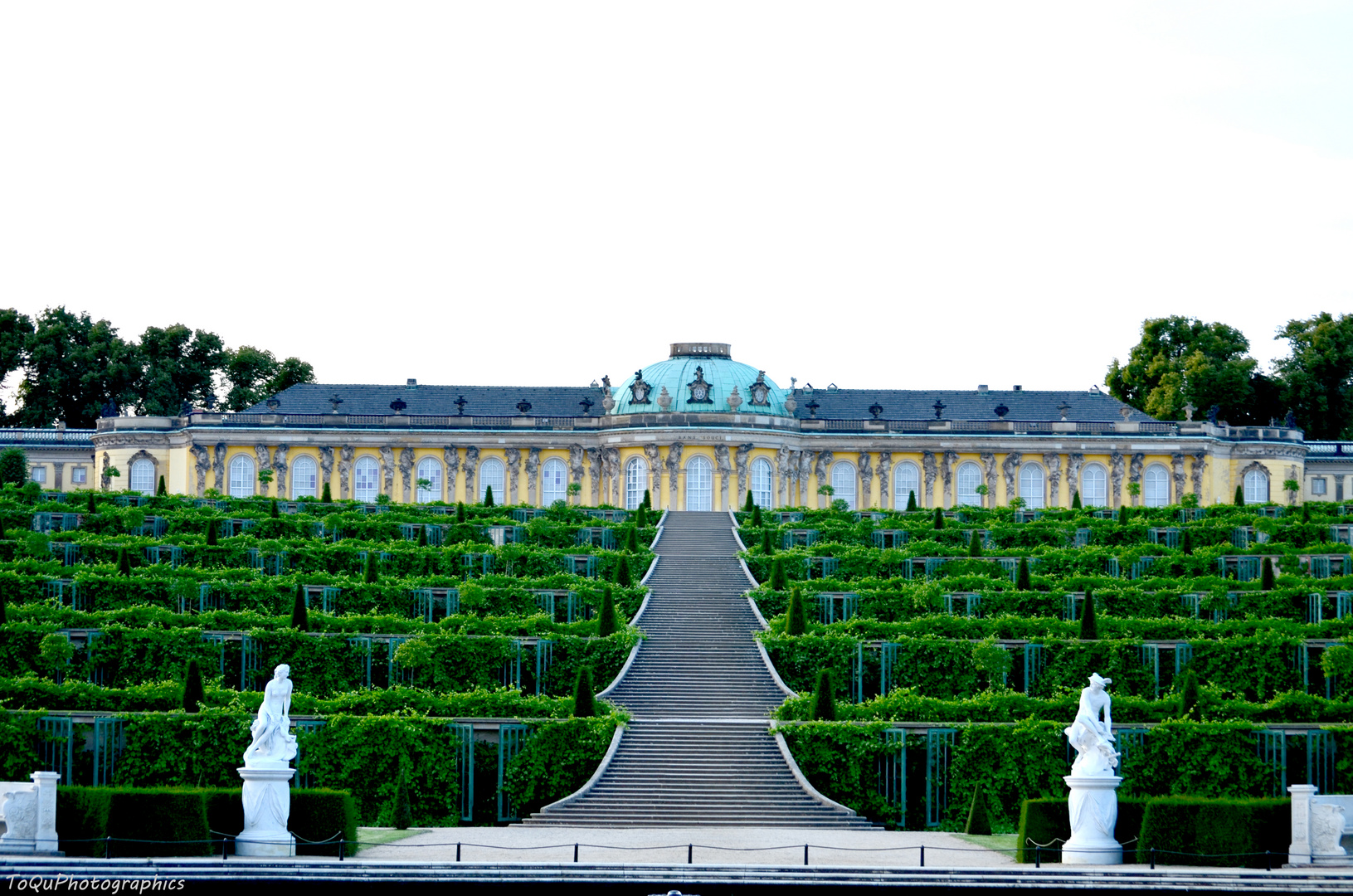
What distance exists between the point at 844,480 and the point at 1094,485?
10.4m

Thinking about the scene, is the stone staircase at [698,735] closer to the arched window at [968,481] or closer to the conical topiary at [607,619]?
the conical topiary at [607,619]

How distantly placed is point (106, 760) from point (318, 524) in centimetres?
2108

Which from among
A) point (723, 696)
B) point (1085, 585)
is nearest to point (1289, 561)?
point (1085, 585)

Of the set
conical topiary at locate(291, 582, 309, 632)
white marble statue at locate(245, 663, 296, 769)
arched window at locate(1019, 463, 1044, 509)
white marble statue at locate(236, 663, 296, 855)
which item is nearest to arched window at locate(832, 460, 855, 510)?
arched window at locate(1019, 463, 1044, 509)

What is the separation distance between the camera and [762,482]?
246ft

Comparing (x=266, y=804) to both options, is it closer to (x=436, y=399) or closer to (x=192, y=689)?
(x=192, y=689)

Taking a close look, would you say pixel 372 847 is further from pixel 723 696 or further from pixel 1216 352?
pixel 1216 352

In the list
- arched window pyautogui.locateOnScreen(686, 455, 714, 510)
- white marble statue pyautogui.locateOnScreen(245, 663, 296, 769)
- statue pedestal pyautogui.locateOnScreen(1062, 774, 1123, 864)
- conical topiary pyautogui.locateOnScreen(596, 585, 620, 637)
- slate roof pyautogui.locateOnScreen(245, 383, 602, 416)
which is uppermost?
slate roof pyautogui.locateOnScreen(245, 383, 602, 416)

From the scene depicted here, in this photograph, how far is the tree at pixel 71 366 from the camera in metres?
84.2

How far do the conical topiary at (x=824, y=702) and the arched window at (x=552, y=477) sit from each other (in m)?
43.5

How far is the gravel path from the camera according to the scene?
26719mm

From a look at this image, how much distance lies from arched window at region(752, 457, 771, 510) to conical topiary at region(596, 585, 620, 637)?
34.7m

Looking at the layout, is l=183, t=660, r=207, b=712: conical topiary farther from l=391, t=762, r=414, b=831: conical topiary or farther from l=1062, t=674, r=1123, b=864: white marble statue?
l=1062, t=674, r=1123, b=864: white marble statue

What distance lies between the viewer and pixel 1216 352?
8381cm
